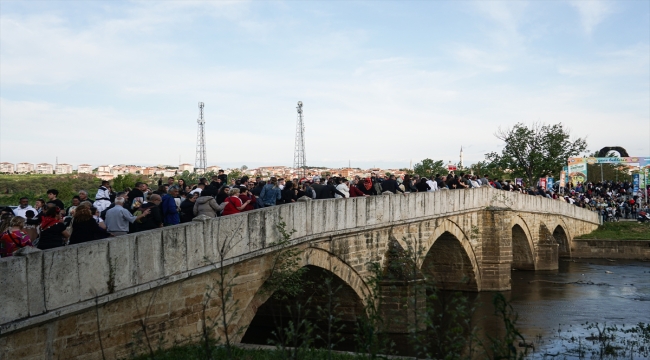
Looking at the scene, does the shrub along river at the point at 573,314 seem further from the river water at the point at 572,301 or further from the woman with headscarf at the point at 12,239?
the woman with headscarf at the point at 12,239

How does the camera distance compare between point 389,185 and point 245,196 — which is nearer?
point 245,196

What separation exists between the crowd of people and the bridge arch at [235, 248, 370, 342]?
46.8 inches

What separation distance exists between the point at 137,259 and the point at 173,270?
71 centimetres

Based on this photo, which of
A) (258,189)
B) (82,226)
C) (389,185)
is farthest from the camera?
(389,185)

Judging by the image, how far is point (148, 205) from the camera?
1003cm

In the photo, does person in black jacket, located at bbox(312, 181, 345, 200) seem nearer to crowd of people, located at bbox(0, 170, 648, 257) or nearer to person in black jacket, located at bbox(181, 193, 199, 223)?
crowd of people, located at bbox(0, 170, 648, 257)

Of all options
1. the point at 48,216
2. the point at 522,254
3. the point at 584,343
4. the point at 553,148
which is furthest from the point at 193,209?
the point at 553,148

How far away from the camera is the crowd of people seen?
844cm

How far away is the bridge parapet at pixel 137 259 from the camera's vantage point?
6562mm

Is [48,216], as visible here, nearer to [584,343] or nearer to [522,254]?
[584,343]

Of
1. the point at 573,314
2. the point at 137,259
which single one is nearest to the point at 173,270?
the point at 137,259

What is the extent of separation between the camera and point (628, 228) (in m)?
39.2

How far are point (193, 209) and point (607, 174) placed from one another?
66638mm

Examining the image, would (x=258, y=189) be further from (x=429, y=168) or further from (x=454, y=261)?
(x=429, y=168)
